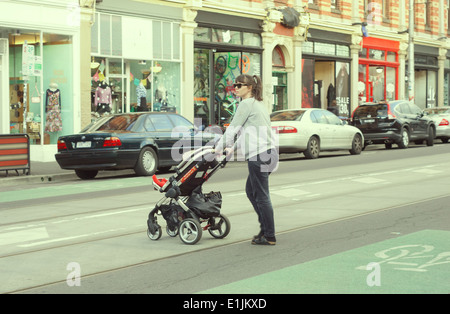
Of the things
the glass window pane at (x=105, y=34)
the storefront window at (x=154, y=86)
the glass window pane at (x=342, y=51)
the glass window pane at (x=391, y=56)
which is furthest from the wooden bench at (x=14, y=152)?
the glass window pane at (x=391, y=56)

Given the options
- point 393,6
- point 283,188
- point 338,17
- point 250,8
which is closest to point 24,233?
point 283,188

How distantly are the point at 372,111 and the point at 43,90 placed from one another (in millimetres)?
11403

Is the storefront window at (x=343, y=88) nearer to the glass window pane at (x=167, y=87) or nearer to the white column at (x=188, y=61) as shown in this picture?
the white column at (x=188, y=61)

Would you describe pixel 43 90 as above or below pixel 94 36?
below

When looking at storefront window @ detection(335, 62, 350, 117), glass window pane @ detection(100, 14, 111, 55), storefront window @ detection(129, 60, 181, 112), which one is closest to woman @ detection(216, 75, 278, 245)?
glass window pane @ detection(100, 14, 111, 55)

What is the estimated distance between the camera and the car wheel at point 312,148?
74.0 feet

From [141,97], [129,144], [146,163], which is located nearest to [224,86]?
[141,97]

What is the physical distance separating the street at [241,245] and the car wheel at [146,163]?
2.30 m

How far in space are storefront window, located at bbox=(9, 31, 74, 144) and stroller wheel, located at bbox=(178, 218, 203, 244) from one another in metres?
14.5

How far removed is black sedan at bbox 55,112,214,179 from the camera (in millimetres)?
16656

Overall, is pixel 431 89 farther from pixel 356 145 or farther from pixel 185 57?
pixel 185 57

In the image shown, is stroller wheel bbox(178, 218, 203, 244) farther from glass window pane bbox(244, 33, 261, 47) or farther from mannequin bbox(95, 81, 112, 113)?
glass window pane bbox(244, 33, 261, 47)

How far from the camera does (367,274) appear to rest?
6.59 m
